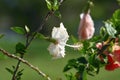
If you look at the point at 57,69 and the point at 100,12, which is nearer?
the point at 57,69

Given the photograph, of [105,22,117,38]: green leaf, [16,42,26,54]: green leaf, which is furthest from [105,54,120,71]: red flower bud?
[16,42,26,54]: green leaf

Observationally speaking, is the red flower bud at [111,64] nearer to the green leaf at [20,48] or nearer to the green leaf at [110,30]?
the green leaf at [110,30]

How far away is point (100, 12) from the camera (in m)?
14.7

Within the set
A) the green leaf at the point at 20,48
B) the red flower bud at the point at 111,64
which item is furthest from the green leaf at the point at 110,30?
the green leaf at the point at 20,48

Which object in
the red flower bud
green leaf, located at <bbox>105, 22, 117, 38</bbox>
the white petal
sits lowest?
the red flower bud

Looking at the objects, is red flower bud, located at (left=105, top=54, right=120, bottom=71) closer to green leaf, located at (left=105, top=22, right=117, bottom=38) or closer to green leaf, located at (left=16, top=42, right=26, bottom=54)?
green leaf, located at (left=105, top=22, right=117, bottom=38)

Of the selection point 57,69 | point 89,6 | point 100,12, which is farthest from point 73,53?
point 89,6

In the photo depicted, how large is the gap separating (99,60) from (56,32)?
4.2 inches

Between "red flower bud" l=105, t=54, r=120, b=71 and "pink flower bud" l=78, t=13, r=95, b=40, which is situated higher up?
"pink flower bud" l=78, t=13, r=95, b=40

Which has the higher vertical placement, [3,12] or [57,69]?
[3,12]

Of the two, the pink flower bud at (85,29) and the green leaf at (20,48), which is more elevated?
the pink flower bud at (85,29)

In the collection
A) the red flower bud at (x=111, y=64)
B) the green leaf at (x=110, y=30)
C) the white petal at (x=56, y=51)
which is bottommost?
the red flower bud at (x=111, y=64)

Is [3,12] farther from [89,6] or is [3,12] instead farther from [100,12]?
[89,6]

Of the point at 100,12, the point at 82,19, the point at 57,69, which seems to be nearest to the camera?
the point at 82,19
